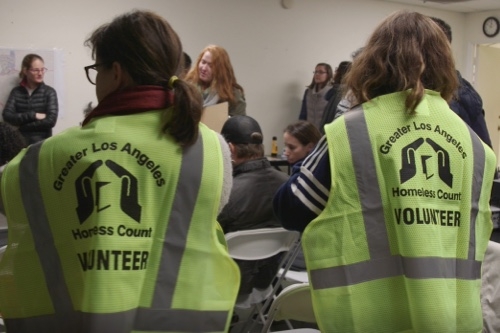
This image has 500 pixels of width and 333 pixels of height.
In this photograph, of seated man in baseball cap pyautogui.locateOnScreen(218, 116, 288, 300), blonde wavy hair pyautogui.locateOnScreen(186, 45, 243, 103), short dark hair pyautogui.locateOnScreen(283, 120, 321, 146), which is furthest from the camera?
blonde wavy hair pyautogui.locateOnScreen(186, 45, 243, 103)

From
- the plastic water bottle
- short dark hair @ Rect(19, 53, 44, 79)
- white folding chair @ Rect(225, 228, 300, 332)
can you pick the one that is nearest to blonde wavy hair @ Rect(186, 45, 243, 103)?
white folding chair @ Rect(225, 228, 300, 332)

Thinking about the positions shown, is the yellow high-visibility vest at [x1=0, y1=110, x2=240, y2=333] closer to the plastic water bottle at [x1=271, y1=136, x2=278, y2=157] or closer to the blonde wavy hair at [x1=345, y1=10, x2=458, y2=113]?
the blonde wavy hair at [x1=345, y1=10, x2=458, y2=113]

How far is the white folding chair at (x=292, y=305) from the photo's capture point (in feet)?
6.72

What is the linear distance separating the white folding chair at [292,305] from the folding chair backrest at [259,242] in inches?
12.3

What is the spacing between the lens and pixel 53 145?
125 cm

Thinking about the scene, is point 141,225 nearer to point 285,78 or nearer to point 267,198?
point 267,198

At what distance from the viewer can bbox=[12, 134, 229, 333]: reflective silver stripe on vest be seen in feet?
4.12

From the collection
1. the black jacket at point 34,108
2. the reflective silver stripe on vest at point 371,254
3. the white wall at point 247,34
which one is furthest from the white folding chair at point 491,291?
the white wall at point 247,34

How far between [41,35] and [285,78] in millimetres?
2965

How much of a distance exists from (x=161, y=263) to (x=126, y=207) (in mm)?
141

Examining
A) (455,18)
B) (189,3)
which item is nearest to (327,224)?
(189,3)

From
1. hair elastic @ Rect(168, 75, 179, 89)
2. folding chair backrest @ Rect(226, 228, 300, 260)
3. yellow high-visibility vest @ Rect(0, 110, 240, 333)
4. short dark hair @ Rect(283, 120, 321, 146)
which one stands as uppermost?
hair elastic @ Rect(168, 75, 179, 89)

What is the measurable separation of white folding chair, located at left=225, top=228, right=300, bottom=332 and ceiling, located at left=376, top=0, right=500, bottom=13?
616 centimetres

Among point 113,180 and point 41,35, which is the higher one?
point 41,35
